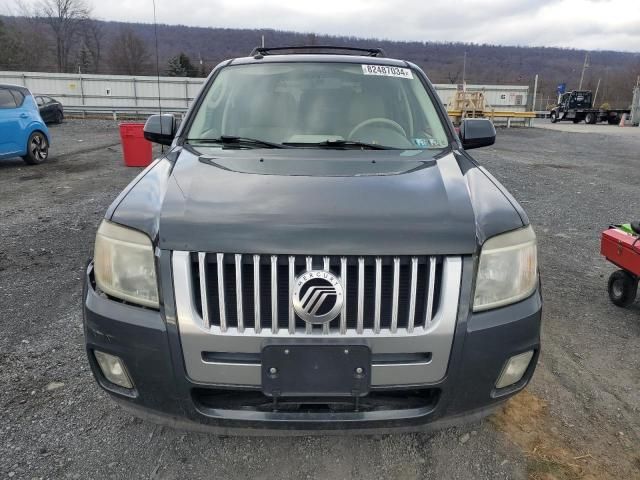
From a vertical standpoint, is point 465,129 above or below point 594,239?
above

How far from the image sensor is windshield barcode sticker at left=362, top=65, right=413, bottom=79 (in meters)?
3.29

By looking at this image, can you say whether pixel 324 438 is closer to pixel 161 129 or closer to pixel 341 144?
pixel 341 144

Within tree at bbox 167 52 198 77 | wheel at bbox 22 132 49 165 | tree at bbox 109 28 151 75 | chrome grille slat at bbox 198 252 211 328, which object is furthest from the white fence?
chrome grille slat at bbox 198 252 211 328

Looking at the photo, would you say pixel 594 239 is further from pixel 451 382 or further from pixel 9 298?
pixel 9 298

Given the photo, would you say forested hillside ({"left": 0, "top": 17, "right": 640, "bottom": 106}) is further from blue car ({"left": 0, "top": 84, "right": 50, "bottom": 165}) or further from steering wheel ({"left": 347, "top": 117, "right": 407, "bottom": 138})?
steering wheel ({"left": 347, "top": 117, "right": 407, "bottom": 138})

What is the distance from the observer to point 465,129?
3240 millimetres

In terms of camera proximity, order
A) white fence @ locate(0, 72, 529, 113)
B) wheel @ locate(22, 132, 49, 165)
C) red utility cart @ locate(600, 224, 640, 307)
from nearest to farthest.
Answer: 1. red utility cart @ locate(600, 224, 640, 307)
2. wheel @ locate(22, 132, 49, 165)
3. white fence @ locate(0, 72, 529, 113)

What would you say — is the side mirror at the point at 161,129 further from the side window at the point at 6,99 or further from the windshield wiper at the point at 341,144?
the side window at the point at 6,99

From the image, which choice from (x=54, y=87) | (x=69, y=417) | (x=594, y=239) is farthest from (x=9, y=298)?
(x=54, y=87)

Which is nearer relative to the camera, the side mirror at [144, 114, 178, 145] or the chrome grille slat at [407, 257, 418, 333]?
the chrome grille slat at [407, 257, 418, 333]

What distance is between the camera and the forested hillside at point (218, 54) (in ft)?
147

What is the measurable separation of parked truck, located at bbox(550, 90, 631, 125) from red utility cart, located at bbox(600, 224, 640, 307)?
139ft

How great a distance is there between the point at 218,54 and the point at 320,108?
68.9 m

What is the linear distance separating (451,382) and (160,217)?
1.23 meters
